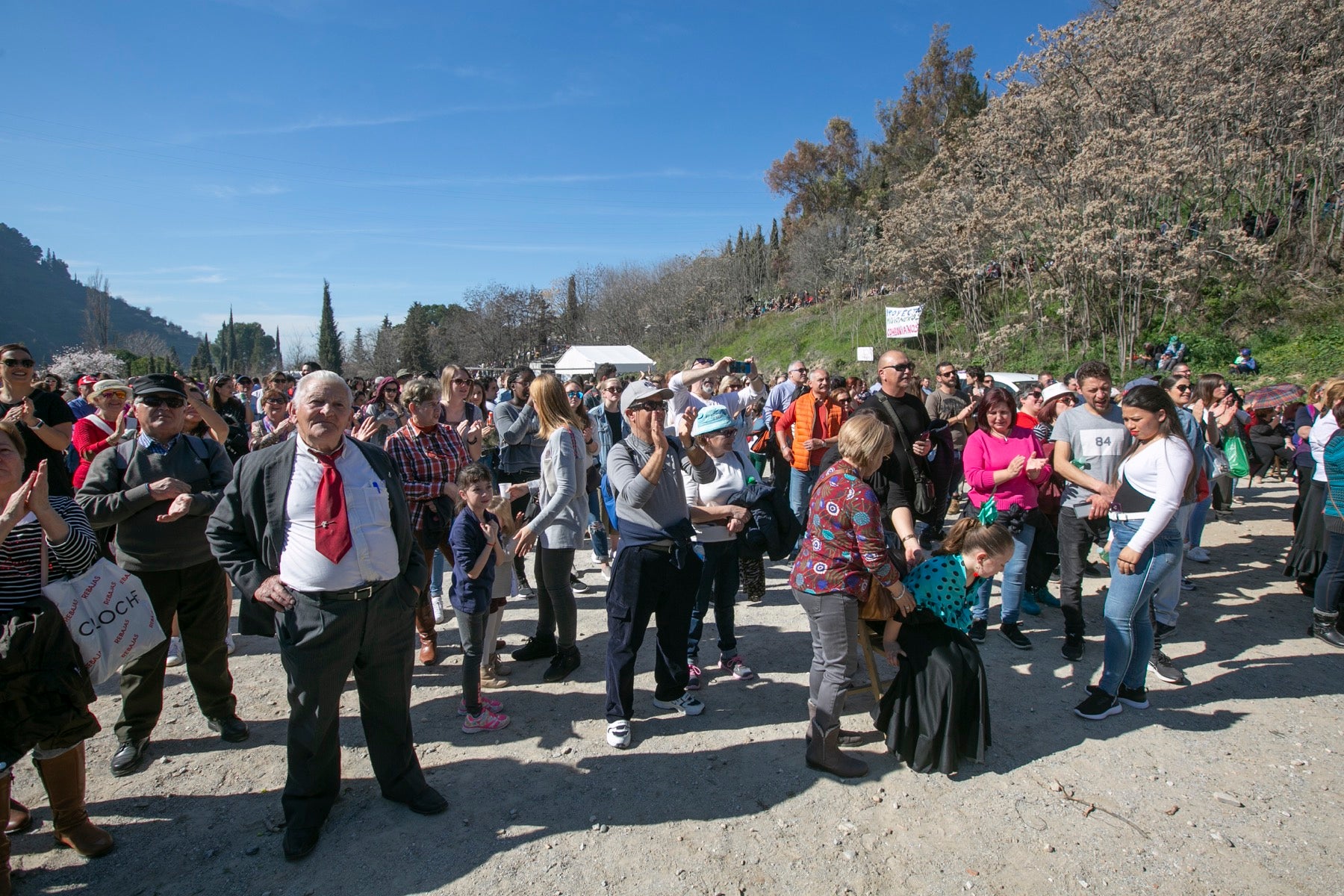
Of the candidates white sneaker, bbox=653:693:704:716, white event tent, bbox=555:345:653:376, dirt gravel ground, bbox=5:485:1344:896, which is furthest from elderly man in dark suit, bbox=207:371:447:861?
white event tent, bbox=555:345:653:376

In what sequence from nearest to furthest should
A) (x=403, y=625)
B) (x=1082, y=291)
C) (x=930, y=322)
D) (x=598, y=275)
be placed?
(x=403, y=625), (x=1082, y=291), (x=930, y=322), (x=598, y=275)

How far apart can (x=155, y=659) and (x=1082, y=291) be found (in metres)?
21.0

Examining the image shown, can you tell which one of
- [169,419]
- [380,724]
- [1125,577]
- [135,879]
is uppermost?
[169,419]

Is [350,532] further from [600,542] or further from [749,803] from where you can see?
[600,542]

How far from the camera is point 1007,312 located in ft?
73.4

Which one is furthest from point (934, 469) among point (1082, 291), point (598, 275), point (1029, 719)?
point (598, 275)

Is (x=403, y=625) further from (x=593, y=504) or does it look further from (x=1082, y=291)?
(x=1082, y=291)

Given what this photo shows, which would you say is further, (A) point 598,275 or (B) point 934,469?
(A) point 598,275

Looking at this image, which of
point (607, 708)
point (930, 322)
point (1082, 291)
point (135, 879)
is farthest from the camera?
point (930, 322)

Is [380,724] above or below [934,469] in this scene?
below

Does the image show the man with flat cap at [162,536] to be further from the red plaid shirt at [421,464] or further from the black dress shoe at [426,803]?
the black dress shoe at [426,803]

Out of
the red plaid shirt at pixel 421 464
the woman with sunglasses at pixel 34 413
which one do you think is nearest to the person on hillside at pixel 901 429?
the red plaid shirt at pixel 421 464

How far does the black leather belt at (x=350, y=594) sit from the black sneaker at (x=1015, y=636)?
13.9 feet

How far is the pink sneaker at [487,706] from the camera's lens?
3.79 m
